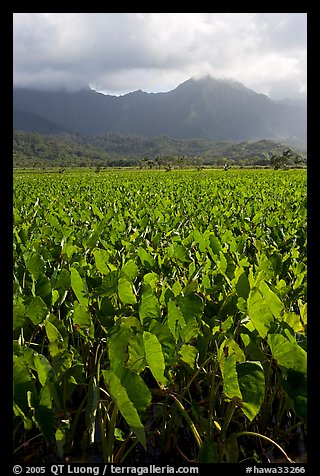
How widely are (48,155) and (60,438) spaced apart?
139m

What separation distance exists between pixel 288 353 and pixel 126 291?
1012mm

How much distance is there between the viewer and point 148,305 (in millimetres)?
2029

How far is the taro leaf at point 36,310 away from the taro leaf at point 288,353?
108 cm

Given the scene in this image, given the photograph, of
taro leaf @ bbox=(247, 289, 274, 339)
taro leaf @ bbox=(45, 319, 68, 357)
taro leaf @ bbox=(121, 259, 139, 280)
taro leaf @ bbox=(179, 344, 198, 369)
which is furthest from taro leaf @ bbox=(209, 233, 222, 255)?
taro leaf @ bbox=(45, 319, 68, 357)

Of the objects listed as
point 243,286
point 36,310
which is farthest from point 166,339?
point 36,310

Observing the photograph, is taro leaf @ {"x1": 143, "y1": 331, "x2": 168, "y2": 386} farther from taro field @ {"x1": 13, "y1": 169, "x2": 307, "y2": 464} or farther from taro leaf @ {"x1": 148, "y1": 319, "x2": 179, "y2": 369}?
taro leaf @ {"x1": 148, "y1": 319, "x2": 179, "y2": 369}

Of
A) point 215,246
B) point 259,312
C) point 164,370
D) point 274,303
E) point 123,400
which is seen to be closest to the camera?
point 123,400

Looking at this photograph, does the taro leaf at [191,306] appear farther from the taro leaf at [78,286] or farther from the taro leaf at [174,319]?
the taro leaf at [78,286]

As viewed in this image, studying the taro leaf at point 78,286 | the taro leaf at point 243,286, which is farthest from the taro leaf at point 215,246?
the taro leaf at point 78,286

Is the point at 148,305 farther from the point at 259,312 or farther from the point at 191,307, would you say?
the point at 259,312

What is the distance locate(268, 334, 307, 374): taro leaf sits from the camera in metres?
1.41

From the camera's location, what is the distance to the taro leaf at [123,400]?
1356 millimetres

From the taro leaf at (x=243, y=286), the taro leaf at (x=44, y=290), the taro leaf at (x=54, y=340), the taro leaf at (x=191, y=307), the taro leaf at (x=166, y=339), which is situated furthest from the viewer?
the taro leaf at (x=44, y=290)
